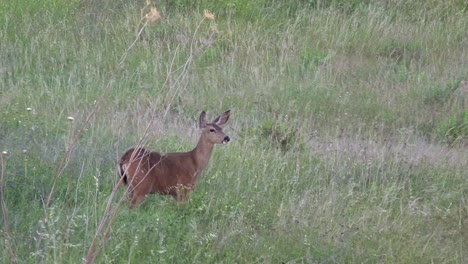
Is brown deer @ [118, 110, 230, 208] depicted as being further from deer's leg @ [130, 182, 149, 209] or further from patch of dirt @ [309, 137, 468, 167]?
patch of dirt @ [309, 137, 468, 167]

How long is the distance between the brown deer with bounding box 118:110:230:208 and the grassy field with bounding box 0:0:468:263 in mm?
105

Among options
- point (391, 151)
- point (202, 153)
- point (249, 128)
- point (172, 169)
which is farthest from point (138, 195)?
point (391, 151)

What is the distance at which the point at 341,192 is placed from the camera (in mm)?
7703

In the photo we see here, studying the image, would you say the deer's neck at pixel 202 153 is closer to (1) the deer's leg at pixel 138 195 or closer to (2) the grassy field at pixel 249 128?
(2) the grassy field at pixel 249 128

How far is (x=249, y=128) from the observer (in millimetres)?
9664

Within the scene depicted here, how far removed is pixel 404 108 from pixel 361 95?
0.59m

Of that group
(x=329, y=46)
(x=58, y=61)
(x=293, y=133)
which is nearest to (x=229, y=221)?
(x=293, y=133)

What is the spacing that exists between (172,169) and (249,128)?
2.17m

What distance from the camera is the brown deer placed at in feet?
23.4

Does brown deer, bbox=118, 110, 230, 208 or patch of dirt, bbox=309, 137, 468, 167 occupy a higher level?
brown deer, bbox=118, 110, 230, 208

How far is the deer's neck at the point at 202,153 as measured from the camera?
7.80 m

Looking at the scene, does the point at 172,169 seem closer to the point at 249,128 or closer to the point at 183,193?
the point at 183,193

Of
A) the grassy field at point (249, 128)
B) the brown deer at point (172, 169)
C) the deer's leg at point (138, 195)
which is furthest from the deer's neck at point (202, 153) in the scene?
the deer's leg at point (138, 195)

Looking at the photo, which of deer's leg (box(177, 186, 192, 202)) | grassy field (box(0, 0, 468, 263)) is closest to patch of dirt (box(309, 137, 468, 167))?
grassy field (box(0, 0, 468, 263))
